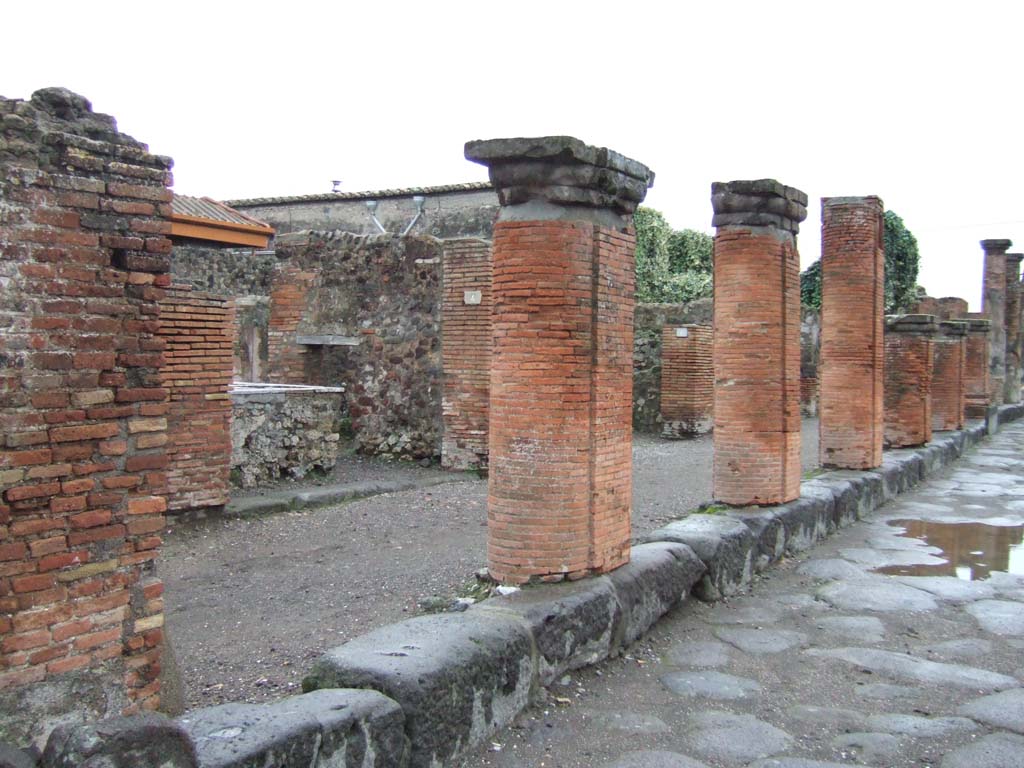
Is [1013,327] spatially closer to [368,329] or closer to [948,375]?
[948,375]

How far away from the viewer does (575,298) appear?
4.99 metres

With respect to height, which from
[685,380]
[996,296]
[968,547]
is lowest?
[968,547]

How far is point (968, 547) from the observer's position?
8.40m

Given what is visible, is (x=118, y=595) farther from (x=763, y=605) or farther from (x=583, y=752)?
(x=763, y=605)

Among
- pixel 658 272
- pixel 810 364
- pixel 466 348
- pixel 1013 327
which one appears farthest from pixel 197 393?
pixel 1013 327

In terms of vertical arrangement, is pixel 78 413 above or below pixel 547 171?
below

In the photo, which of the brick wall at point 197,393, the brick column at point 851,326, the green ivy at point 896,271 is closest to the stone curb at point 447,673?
the brick wall at point 197,393

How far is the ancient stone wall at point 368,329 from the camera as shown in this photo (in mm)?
12000

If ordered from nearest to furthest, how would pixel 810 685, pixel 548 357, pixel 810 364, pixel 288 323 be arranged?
pixel 810 685 → pixel 548 357 → pixel 288 323 → pixel 810 364

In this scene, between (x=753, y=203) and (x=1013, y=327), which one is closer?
(x=753, y=203)

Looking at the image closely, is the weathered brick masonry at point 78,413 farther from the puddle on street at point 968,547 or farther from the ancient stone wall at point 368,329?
the ancient stone wall at point 368,329

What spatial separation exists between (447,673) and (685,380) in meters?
13.8

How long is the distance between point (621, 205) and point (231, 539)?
14.3 feet

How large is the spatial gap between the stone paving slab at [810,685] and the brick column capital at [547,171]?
256 centimetres
